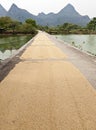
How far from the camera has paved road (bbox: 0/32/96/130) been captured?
504 cm

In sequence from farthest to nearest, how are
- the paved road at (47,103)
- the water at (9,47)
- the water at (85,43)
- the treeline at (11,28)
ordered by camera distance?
the treeline at (11,28) → the water at (85,43) → the water at (9,47) → the paved road at (47,103)

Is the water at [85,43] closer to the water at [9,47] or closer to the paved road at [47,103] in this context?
the water at [9,47]

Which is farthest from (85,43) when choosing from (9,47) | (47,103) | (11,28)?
(11,28)

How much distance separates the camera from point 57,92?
7.30m

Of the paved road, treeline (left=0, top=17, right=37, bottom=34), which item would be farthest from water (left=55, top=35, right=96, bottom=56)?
treeline (left=0, top=17, right=37, bottom=34)

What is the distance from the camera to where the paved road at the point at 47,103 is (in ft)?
16.5

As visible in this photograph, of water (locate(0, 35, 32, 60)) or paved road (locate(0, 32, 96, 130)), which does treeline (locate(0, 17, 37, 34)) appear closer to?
water (locate(0, 35, 32, 60))

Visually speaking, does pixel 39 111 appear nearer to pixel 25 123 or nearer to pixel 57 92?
pixel 25 123

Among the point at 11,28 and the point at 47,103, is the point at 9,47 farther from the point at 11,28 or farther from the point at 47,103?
the point at 11,28

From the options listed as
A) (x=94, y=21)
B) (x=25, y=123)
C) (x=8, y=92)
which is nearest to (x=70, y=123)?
(x=25, y=123)

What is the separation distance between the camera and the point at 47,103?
630 centimetres

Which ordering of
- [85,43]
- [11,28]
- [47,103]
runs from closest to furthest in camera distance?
1. [47,103]
2. [85,43]
3. [11,28]

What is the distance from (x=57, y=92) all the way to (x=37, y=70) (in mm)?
3965

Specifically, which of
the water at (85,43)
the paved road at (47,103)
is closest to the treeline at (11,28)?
the water at (85,43)
